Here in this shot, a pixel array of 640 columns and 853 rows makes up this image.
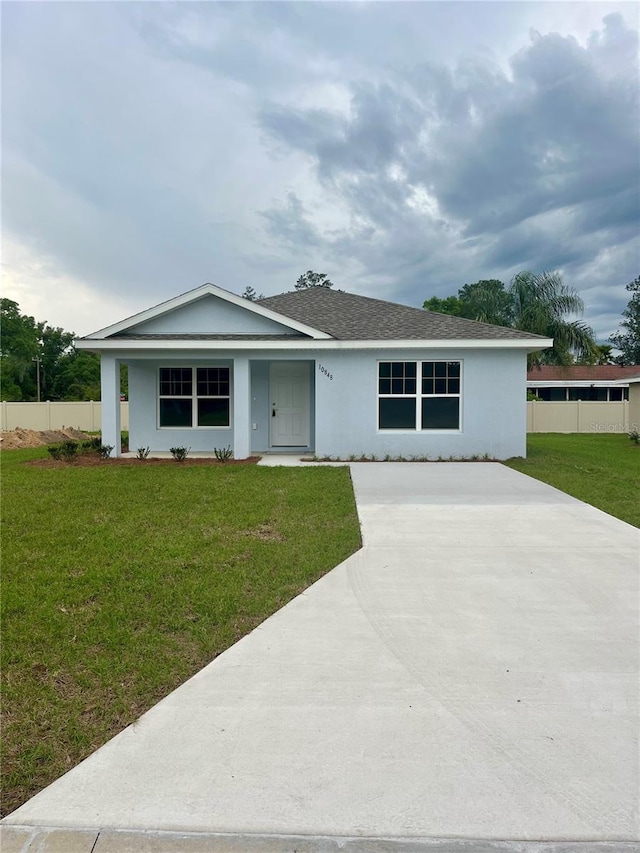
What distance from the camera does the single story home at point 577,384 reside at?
33.2 metres

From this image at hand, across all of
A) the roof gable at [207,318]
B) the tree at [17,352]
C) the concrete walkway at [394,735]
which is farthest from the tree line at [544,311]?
the tree at [17,352]

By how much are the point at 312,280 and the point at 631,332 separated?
3142cm

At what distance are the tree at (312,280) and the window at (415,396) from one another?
3527 cm

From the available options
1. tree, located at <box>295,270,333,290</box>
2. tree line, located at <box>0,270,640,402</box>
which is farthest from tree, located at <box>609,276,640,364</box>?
tree, located at <box>295,270,333,290</box>

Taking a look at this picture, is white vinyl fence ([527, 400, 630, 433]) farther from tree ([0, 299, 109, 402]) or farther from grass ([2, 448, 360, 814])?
tree ([0, 299, 109, 402])

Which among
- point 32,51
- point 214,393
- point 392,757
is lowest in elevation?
point 392,757

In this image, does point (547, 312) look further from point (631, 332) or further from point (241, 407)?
point (631, 332)

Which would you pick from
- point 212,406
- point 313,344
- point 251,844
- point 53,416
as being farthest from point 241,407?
point 53,416

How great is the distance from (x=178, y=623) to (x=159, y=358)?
10.5 metres

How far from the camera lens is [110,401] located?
43.9 ft

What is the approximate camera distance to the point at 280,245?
78.4ft

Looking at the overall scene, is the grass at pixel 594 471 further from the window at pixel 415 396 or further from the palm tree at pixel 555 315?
the palm tree at pixel 555 315

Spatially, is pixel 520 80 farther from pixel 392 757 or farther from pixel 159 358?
pixel 392 757

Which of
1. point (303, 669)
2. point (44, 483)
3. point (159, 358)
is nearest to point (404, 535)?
point (303, 669)
